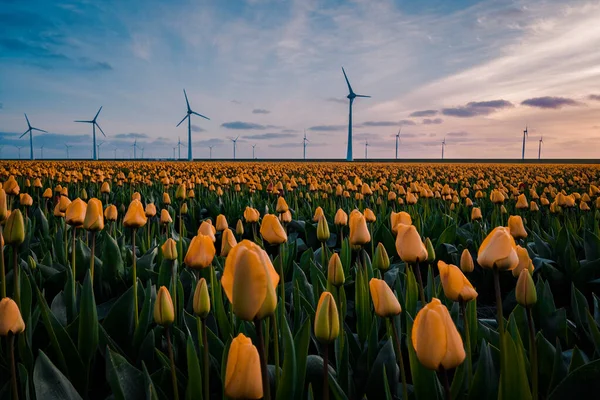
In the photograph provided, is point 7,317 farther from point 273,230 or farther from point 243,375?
point 273,230

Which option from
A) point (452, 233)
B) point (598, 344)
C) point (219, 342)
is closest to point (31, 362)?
point (219, 342)

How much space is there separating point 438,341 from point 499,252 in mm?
508

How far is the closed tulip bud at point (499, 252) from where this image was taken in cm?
140

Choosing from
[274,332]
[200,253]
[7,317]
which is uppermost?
[200,253]

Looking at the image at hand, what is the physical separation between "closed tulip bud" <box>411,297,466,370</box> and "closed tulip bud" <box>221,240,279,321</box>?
0.37 meters

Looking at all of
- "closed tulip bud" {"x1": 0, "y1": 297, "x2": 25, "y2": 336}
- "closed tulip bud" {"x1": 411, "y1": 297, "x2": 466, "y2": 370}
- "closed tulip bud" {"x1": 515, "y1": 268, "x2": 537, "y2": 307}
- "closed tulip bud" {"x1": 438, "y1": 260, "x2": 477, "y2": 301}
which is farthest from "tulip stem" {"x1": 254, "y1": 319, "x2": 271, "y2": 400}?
"closed tulip bud" {"x1": 515, "y1": 268, "x2": 537, "y2": 307}

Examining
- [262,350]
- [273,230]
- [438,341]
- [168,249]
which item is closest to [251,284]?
[262,350]

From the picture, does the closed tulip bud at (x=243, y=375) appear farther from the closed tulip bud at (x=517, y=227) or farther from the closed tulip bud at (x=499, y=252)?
the closed tulip bud at (x=517, y=227)

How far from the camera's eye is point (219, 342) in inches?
72.6

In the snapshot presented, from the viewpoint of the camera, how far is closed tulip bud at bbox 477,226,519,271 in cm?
140

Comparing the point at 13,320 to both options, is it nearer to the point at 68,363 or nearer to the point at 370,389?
the point at 68,363

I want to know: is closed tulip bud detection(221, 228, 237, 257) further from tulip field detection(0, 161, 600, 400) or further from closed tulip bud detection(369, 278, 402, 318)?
closed tulip bud detection(369, 278, 402, 318)

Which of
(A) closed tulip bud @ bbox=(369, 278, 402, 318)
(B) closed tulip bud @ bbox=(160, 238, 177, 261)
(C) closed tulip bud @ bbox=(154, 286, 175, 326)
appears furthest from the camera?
(B) closed tulip bud @ bbox=(160, 238, 177, 261)

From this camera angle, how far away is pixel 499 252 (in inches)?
55.2
